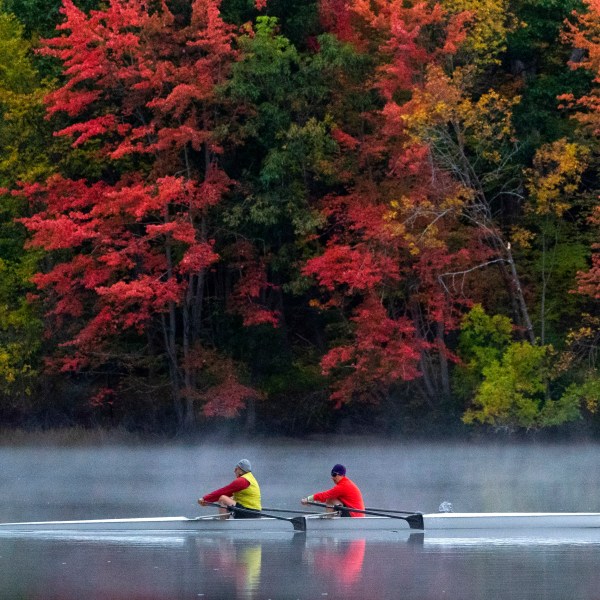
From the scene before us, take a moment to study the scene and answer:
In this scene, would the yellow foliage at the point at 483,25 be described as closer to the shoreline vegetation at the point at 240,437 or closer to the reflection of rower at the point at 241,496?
the shoreline vegetation at the point at 240,437

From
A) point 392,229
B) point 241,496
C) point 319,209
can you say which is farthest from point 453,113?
point 241,496

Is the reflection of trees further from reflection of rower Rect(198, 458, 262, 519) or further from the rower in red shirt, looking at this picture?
the rower in red shirt

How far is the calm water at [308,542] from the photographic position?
51.3 feet

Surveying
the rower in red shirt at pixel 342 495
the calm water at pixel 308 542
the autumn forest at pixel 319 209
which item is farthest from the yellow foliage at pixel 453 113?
the rower in red shirt at pixel 342 495

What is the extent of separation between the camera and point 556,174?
1374 inches

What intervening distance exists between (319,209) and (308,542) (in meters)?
18.2

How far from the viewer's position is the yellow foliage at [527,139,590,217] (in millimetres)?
34562

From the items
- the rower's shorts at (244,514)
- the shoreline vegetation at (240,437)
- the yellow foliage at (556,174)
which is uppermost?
the yellow foliage at (556,174)

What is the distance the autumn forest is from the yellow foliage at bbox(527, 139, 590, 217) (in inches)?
3.3

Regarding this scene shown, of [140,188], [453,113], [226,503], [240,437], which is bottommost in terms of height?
[226,503]

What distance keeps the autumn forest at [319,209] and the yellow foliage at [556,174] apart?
0.08 m

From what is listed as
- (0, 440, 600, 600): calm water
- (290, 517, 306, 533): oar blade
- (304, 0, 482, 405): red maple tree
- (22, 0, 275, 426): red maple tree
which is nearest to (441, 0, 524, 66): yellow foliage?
(304, 0, 482, 405): red maple tree

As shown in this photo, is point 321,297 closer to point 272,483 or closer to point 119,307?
point 119,307

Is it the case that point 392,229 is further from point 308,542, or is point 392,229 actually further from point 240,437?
point 308,542
